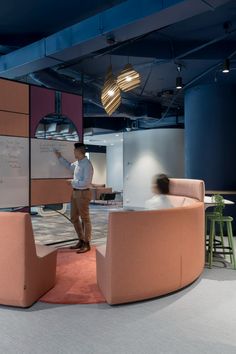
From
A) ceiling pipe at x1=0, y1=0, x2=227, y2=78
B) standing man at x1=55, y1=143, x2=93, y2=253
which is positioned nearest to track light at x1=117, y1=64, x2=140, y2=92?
ceiling pipe at x1=0, y1=0, x2=227, y2=78

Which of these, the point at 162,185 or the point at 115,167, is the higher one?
the point at 115,167

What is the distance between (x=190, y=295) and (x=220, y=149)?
13.7 feet

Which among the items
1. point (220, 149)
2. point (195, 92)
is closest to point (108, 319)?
point (220, 149)

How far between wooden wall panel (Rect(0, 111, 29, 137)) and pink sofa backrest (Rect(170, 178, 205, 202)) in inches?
97.9

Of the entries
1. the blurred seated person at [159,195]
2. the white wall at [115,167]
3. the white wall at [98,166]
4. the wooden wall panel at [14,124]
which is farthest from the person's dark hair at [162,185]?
Result: the white wall at [98,166]

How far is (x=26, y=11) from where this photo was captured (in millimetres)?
4992

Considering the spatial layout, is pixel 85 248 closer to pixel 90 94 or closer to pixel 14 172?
pixel 14 172

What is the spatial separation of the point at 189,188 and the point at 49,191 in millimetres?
2506

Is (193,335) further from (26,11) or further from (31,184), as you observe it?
(26,11)

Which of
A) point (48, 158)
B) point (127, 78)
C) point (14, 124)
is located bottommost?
point (48, 158)

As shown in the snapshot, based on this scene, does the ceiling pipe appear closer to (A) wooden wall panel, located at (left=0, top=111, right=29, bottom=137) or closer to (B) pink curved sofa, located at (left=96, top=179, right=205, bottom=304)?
(A) wooden wall panel, located at (left=0, top=111, right=29, bottom=137)

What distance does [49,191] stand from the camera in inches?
238

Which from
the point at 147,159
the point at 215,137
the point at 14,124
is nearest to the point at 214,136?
the point at 215,137

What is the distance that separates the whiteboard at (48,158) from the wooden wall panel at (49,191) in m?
0.10
